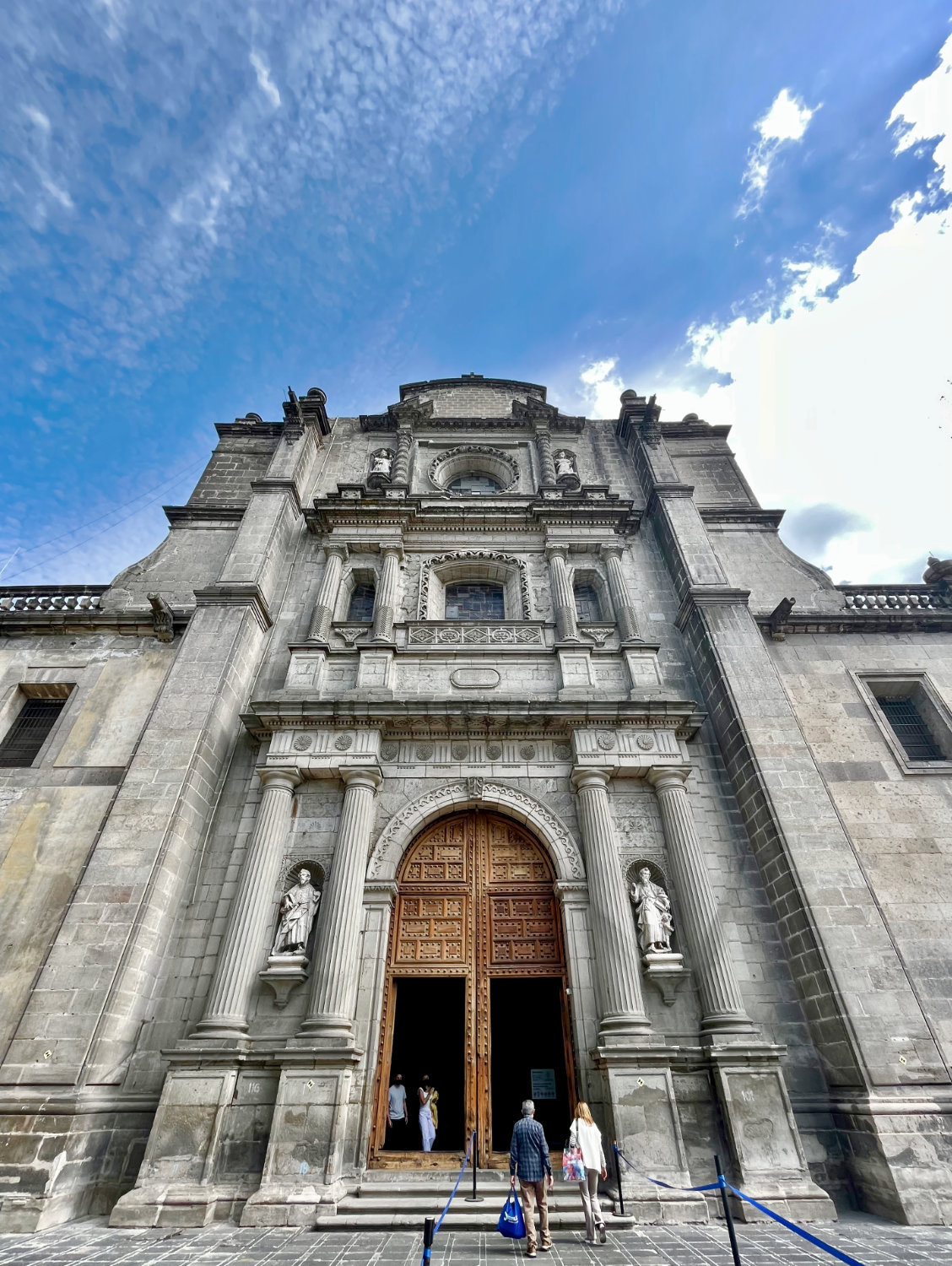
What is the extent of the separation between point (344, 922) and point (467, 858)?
231 cm

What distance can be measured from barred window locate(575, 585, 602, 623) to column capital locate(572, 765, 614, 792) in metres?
4.41

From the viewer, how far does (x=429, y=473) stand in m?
17.8

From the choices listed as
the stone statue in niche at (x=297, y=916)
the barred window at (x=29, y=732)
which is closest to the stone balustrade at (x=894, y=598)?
the stone statue in niche at (x=297, y=916)

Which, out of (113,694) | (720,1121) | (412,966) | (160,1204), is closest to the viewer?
(160,1204)

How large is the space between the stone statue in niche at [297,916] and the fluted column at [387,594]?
482cm

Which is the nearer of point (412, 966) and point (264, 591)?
point (412, 966)

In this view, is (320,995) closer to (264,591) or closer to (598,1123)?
(598,1123)

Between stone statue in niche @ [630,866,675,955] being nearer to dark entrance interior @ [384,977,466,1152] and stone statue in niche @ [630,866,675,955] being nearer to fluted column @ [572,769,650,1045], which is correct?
fluted column @ [572,769,650,1045]

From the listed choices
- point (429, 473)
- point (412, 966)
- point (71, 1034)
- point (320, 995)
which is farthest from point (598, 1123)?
point (429, 473)

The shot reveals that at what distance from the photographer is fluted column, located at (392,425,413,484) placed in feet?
55.3

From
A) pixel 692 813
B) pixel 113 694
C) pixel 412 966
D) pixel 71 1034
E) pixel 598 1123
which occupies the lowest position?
pixel 598 1123

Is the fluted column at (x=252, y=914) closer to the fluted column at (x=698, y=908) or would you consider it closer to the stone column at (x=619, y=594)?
the fluted column at (x=698, y=908)

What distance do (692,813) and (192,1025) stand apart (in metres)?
8.20

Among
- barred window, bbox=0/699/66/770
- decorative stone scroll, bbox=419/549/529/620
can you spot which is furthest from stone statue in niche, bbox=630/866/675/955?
barred window, bbox=0/699/66/770
